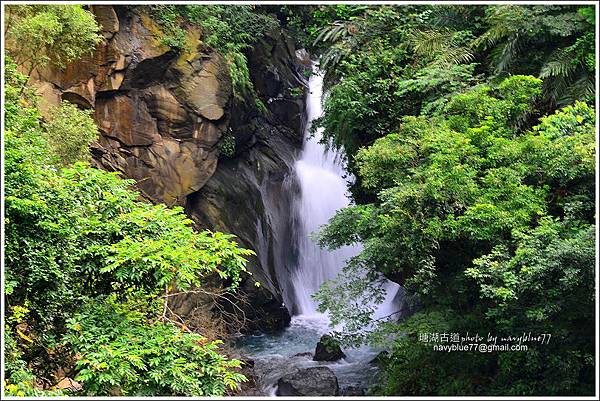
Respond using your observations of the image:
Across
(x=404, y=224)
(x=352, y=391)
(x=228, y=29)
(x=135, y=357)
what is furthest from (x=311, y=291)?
(x=135, y=357)

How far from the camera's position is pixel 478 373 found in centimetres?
895

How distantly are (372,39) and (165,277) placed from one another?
891cm

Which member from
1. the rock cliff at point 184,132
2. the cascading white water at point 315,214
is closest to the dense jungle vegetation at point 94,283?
the rock cliff at point 184,132

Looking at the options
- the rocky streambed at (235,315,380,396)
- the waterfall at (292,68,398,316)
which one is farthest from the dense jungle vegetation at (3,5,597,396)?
the waterfall at (292,68,398,316)

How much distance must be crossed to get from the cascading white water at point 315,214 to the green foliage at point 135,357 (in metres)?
11.4

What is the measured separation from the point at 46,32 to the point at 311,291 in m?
11.4

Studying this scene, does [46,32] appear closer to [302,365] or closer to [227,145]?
[227,145]

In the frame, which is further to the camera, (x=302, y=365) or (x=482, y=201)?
(x=302, y=365)

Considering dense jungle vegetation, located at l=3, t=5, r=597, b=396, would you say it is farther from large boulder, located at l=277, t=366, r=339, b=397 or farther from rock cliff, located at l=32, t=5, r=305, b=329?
rock cliff, located at l=32, t=5, r=305, b=329

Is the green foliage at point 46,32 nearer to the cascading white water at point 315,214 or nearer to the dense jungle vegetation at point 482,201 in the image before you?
the dense jungle vegetation at point 482,201

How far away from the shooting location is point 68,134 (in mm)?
10688

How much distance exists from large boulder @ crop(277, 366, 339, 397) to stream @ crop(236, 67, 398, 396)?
1.18ft

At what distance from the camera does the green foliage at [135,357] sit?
18.9 feet

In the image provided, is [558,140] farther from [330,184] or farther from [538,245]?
[330,184]
